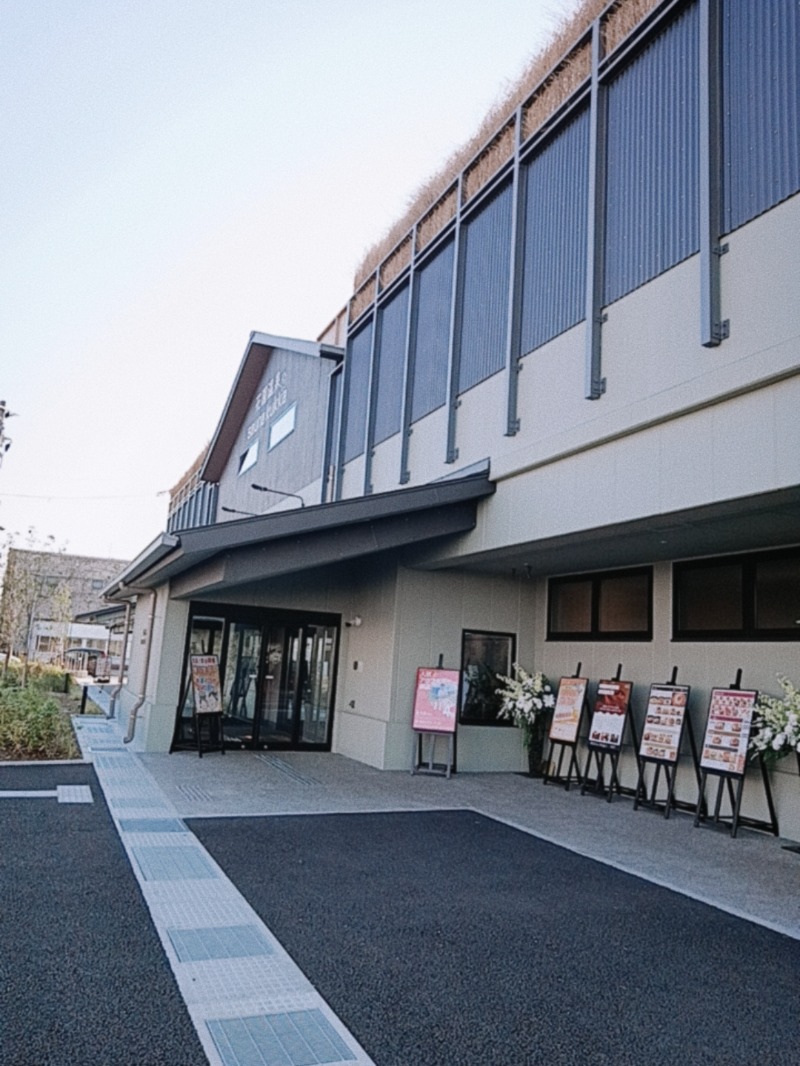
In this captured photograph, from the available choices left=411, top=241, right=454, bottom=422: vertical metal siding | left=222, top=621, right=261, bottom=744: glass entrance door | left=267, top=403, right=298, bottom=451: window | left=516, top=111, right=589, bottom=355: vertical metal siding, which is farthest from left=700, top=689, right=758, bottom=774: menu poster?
left=267, top=403, right=298, bottom=451: window

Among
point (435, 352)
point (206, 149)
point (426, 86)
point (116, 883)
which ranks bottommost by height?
point (116, 883)

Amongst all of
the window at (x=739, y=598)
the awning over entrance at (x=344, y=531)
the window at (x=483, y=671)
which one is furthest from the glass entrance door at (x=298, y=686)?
the window at (x=739, y=598)

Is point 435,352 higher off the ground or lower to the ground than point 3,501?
higher

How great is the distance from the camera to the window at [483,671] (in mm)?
9594

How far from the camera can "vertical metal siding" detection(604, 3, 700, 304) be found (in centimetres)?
562

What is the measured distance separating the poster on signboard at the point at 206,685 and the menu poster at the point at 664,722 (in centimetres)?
531

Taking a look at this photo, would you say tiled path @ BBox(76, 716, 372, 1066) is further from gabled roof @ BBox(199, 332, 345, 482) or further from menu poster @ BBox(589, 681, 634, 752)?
gabled roof @ BBox(199, 332, 345, 482)

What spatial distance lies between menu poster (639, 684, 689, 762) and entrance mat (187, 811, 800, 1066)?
219 cm

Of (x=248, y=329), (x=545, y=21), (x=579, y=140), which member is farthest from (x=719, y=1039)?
(x=248, y=329)

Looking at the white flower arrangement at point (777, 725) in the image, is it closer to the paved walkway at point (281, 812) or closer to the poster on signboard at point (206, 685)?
the paved walkway at point (281, 812)

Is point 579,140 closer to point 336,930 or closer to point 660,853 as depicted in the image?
point 660,853

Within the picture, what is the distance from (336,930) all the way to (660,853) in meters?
3.09

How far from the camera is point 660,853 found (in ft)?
18.8

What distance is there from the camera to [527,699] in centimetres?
909
